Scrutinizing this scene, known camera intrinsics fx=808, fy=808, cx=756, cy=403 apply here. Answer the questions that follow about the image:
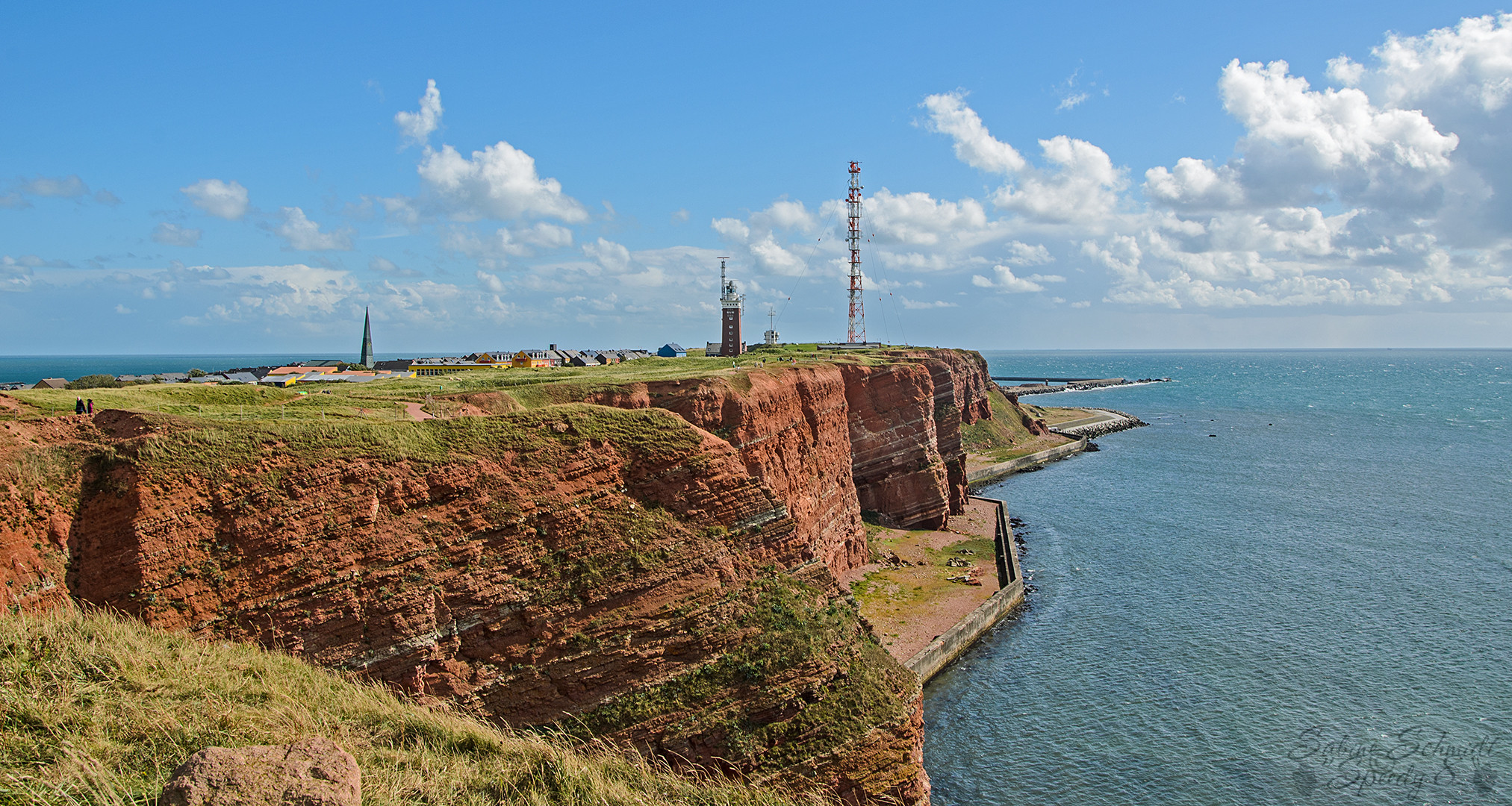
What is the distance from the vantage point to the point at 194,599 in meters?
19.8

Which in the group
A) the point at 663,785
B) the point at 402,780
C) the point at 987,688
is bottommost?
the point at 987,688

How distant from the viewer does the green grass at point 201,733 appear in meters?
10.5

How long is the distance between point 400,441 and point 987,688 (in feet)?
94.1

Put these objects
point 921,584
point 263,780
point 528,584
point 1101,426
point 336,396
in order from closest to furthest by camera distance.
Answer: point 263,780 < point 528,584 < point 336,396 < point 921,584 < point 1101,426

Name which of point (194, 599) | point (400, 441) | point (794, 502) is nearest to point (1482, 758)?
point (794, 502)

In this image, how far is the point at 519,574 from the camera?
2309cm

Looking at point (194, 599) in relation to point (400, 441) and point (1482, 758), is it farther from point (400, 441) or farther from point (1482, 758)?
point (1482, 758)

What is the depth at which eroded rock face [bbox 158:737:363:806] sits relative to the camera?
9.10 m

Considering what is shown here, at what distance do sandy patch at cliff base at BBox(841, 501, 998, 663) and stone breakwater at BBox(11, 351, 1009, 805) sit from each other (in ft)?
35.7

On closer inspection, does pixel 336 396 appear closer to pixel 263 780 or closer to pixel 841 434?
pixel 263 780

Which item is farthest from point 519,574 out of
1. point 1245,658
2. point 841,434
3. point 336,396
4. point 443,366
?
point 443,366

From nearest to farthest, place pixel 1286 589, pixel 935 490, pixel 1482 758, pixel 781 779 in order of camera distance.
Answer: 1. pixel 781 779
2. pixel 1482 758
3. pixel 1286 589
4. pixel 935 490

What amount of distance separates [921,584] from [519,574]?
106ft

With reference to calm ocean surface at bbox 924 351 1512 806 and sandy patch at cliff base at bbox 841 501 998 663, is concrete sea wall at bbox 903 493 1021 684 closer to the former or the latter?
sandy patch at cliff base at bbox 841 501 998 663
